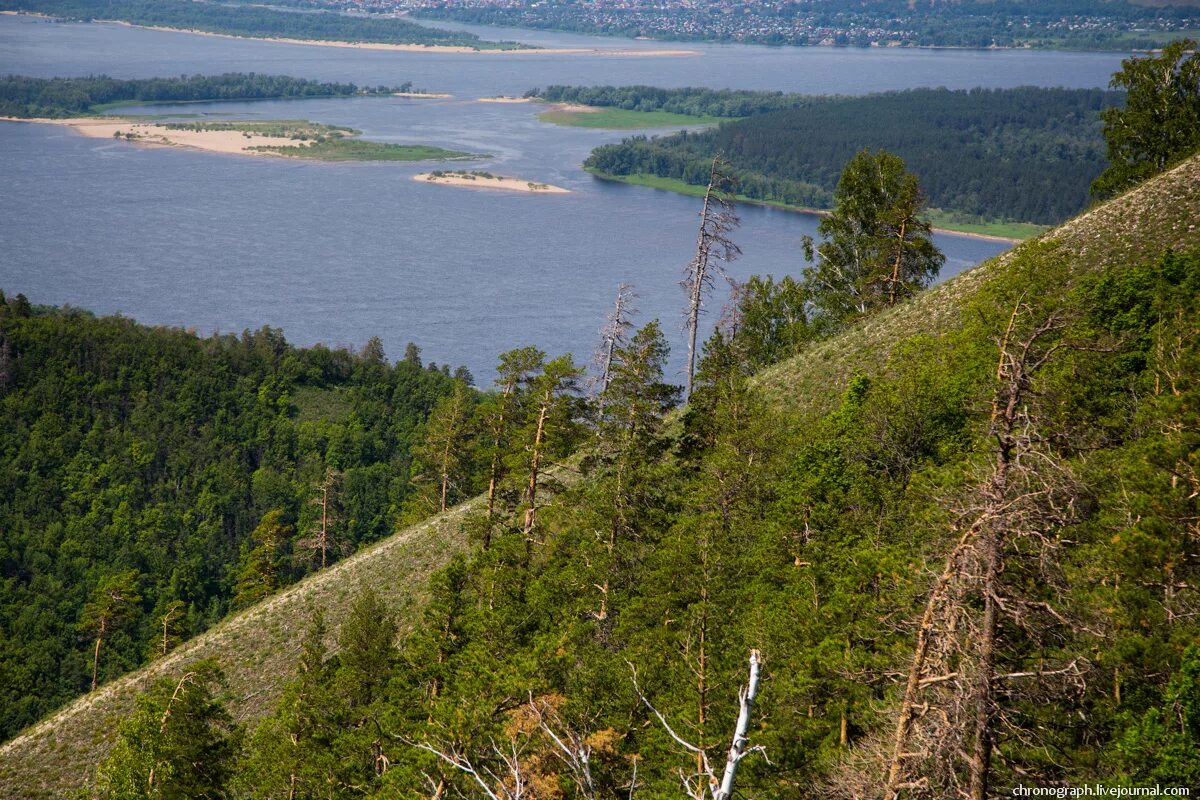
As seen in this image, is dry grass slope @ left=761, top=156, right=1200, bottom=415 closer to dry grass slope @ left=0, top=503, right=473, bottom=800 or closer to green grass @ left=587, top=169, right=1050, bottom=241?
dry grass slope @ left=0, top=503, right=473, bottom=800

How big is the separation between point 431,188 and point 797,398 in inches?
5673

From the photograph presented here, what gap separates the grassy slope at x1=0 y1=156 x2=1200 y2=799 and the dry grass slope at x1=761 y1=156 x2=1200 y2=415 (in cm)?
5

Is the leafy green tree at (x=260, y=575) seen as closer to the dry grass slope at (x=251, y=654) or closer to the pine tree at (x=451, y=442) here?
the pine tree at (x=451, y=442)

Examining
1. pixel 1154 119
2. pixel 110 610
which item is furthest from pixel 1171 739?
pixel 110 610

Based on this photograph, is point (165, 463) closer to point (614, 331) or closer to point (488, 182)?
point (614, 331)

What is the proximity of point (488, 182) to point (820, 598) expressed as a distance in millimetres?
160608

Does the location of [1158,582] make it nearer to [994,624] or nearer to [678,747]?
[994,624]

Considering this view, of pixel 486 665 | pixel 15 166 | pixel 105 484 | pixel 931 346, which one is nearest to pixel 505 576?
pixel 486 665

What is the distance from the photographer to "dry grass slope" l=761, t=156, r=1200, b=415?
134ft

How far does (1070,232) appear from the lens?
43.9 m

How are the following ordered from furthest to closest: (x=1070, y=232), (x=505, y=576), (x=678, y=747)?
(x=1070, y=232) → (x=505, y=576) → (x=678, y=747)

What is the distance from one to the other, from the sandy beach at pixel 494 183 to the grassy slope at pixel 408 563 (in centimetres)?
13114

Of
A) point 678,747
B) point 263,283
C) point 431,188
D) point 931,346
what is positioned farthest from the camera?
point 431,188

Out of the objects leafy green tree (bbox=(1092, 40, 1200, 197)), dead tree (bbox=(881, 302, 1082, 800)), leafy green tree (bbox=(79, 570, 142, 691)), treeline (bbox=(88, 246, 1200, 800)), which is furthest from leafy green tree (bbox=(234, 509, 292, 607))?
dead tree (bbox=(881, 302, 1082, 800))
